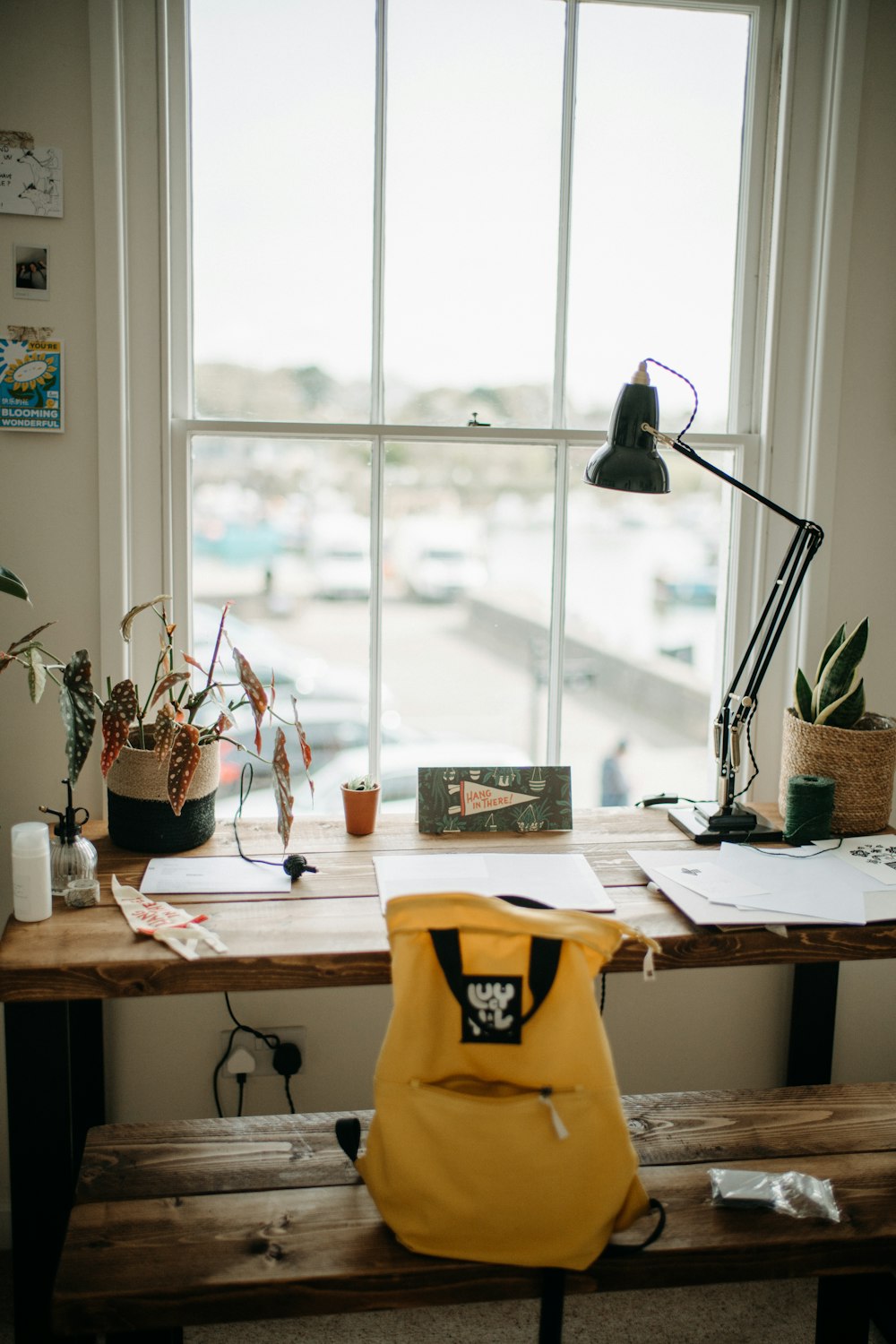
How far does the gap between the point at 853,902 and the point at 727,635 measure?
808 millimetres

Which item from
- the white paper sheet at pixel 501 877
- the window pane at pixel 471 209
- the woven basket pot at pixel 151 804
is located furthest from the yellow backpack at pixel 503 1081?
the window pane at pixel 471 209

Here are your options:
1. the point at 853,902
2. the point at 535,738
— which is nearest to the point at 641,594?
the point at 535,738

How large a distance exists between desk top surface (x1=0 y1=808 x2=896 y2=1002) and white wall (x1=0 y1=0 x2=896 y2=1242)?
18.9 inches

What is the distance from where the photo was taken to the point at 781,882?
173 cm

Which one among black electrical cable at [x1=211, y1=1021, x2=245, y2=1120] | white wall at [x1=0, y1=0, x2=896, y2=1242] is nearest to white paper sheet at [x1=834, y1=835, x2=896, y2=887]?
white wall at [x1=0, y1=0, x2=896, y2=1242]

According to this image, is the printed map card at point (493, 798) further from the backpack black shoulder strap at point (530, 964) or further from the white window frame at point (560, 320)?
the backpack black shoulder strap at point (530, 964)

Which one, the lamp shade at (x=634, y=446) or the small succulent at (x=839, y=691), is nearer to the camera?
the lamp shade at (x=634, y=446)

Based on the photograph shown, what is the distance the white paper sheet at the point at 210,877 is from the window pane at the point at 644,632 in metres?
0.82

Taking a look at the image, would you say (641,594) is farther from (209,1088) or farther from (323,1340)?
(323,1340)

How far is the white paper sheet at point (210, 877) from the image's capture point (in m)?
1.69

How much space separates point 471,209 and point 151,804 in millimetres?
1385

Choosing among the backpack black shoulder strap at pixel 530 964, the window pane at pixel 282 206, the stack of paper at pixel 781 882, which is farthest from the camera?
the window pane at pixel 282 206

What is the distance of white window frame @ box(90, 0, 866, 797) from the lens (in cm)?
197

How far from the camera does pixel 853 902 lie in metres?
1.66
